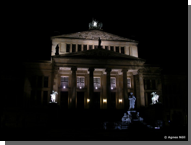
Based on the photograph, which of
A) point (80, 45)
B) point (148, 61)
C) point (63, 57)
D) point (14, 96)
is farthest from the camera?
point (148, 61)

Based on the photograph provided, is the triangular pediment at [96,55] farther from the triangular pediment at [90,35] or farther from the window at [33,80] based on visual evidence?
the window at [33,80]

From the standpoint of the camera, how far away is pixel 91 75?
37531 millimetres

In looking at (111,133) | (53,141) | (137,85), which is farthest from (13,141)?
(137,85)

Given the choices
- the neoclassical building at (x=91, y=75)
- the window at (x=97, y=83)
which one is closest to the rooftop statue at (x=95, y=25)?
the neoclassical building at (x=91, y=75)

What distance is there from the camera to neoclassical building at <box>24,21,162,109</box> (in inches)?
1485

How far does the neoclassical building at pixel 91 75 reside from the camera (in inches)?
1485

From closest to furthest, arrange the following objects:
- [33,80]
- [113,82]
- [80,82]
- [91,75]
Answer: [91,75]
[33,80]
[80,82]
[113,82]

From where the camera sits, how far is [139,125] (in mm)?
12625

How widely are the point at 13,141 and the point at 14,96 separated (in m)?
25.2

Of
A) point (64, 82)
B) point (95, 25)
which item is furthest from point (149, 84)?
point (64, 82)

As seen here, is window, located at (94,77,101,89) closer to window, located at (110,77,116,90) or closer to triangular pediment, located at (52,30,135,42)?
window, located at (110,77,116,90)

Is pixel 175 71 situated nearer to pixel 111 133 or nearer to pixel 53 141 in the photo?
pixel 111 133

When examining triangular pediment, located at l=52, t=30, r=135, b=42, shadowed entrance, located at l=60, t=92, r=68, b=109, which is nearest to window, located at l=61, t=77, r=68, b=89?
shadowed entrance, located at l=60, t=92, r=68, b=109

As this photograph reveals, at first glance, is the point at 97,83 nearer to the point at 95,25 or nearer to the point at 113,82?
the point at 113,82
